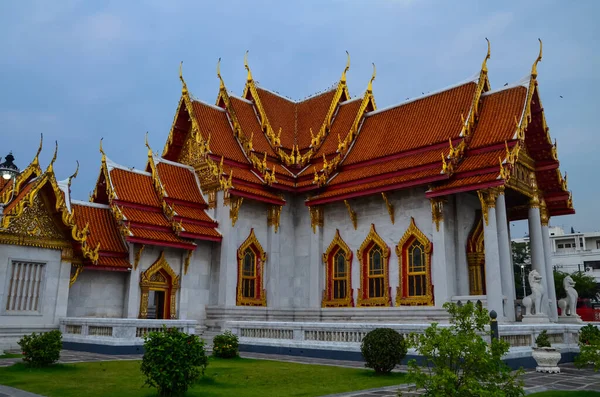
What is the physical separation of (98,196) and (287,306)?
309 inches

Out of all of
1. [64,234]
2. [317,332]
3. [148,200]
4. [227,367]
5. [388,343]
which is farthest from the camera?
[148,200]

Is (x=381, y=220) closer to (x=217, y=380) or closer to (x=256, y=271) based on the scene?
(x=256, y=271)

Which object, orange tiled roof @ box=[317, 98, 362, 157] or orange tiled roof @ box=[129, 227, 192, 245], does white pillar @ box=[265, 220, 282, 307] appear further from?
A: orange tiled roof @ box=[317, 98, 362, 157]

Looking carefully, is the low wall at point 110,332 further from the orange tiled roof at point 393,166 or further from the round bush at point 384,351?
the orange tiled roof at point 393,166

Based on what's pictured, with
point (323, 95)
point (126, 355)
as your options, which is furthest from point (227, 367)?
point (323, 95)

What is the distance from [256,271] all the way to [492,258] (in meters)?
8.24

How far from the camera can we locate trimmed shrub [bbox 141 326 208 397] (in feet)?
23.9

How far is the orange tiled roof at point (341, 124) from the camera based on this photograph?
75.0 feet

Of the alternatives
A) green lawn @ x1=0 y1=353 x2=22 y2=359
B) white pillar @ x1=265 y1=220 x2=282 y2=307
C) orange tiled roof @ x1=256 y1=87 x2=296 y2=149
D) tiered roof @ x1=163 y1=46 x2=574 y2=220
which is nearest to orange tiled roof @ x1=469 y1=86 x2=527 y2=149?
tiered roof @ x1=163 y1=46 x2=574 y2=220

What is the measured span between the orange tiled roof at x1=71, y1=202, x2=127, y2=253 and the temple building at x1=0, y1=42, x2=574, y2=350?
58 millimetres

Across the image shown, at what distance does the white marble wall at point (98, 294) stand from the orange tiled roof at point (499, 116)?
1228cm

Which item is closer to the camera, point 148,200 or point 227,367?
point 227,367

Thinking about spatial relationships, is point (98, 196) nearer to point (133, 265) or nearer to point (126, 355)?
point (133, 265)

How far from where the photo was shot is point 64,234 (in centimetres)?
1579
